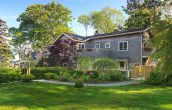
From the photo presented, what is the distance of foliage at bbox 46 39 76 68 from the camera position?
32.8 meters

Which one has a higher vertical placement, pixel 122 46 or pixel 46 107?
pixel 122 46

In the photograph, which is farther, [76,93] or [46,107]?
[76,93]

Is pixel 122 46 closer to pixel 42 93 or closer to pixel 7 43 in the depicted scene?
pixel 7 43

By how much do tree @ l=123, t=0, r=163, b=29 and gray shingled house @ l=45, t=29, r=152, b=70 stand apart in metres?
15.1

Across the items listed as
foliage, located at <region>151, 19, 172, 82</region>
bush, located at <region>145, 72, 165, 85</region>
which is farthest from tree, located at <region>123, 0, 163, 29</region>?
foliage, located at <region>151, 19, 172, 82</region>

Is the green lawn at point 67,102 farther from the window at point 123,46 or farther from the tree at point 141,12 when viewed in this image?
the tree at point 141,12

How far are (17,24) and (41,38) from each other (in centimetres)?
761

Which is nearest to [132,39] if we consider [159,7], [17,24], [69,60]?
[69,60]

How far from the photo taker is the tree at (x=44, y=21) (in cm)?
6172

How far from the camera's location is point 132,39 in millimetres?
37000

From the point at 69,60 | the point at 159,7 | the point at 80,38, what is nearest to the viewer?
the point at 69,60

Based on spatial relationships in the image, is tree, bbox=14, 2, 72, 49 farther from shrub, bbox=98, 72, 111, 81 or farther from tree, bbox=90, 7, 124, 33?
shrub, bbox=98, 72, 111, 81

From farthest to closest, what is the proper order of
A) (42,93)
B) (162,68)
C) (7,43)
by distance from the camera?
(7,43)
(42,93)
(162,68)

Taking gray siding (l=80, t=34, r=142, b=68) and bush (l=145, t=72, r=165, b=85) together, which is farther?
gray siding (l=80, t=34, r=142, b=68)
